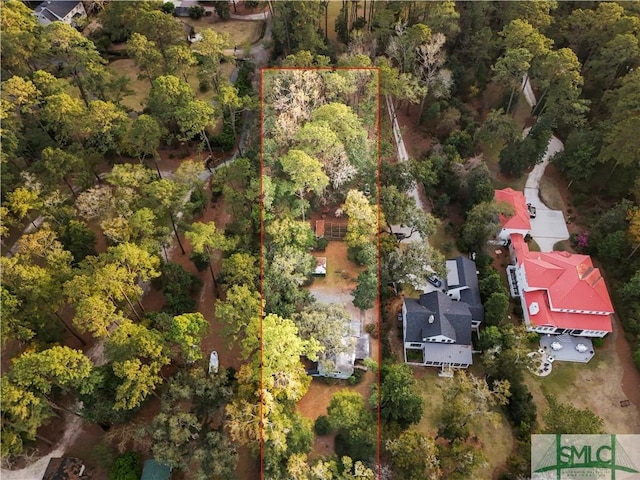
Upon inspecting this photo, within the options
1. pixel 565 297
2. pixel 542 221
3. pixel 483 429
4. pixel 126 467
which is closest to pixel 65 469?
pixel 126 467

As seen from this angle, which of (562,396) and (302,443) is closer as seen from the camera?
(302,443)

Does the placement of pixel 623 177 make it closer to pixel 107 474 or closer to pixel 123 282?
pixel 123 282

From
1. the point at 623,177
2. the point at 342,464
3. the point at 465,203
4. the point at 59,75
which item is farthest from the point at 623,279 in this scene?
the point at 59,75

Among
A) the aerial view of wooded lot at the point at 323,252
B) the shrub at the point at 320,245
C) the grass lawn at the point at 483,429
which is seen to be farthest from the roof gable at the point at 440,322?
the shrub at the point at 320,245

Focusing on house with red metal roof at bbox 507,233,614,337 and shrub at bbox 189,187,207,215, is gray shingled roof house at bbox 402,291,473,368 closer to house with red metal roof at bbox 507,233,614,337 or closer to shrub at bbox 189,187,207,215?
house with red metal roof at bbox 507,233,614,337

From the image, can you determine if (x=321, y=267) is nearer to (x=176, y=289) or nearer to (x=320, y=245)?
(x=320, y=245)

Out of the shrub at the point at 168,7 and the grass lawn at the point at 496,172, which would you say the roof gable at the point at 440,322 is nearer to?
the grass lawn at the point at 496,172
